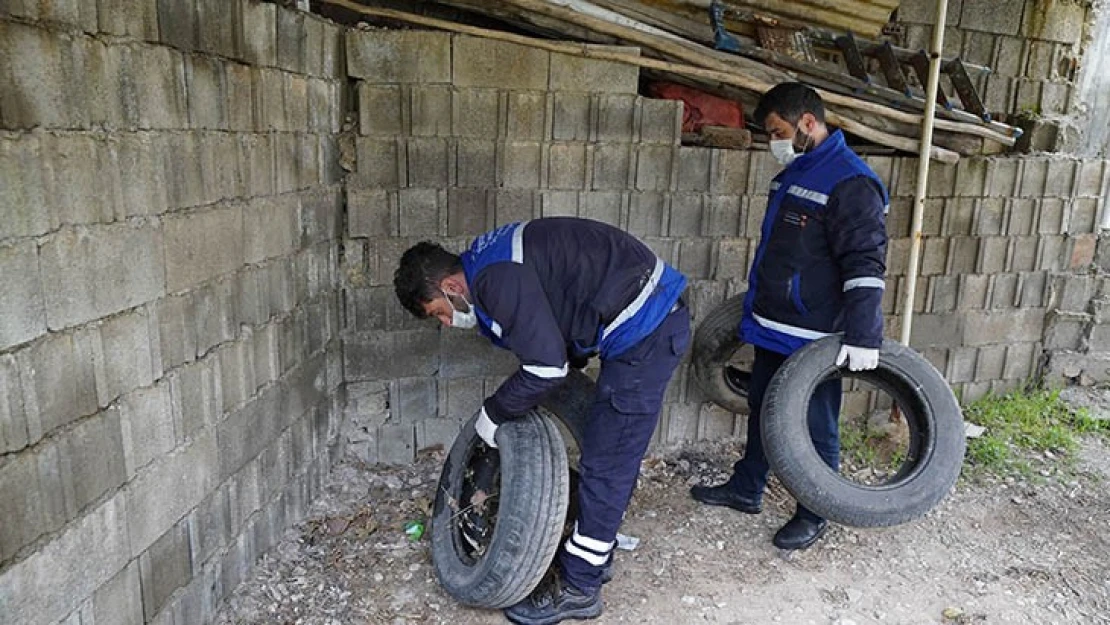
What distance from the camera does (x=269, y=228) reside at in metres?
2.66

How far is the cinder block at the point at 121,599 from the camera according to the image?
1.84m

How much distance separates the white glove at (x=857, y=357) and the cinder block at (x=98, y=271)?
2.29 meters

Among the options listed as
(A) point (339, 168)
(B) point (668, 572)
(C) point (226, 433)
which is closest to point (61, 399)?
(C) point (226, 433)

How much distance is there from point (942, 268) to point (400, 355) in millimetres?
3015

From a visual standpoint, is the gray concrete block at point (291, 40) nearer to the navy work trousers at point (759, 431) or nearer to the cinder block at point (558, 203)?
the cinder block at point (558, 203)

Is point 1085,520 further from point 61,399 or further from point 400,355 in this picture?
point 61,399

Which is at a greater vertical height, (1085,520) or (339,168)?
(339,168)

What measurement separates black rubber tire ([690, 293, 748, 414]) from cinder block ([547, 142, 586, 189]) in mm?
933

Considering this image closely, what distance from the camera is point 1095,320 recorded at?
4.55m

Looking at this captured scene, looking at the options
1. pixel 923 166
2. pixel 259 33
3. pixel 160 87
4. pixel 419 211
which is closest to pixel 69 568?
pixel 160 87

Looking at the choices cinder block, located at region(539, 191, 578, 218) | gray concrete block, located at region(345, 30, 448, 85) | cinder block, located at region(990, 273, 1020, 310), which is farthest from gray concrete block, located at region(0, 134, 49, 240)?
cinder block, located at region(990, 273, 1020, 310)

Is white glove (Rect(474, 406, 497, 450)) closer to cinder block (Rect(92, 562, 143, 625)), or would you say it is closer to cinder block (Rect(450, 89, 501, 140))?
cinder block (Rect(92, 562, 143, 625))

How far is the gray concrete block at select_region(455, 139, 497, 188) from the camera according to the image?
11.0 feet

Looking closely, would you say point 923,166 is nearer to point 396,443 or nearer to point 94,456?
point 396,443
